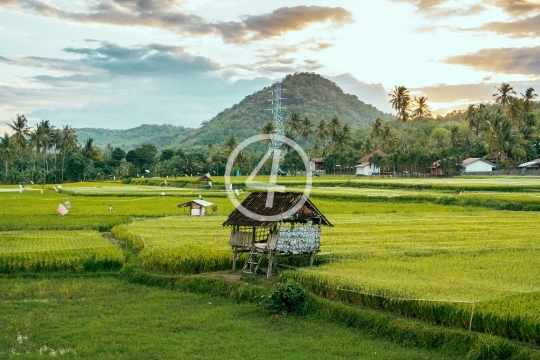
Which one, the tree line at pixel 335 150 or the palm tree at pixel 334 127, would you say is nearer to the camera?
the tree line at pixel 335 150

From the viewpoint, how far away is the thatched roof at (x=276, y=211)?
1904cm

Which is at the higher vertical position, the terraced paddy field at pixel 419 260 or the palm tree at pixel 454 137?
the palm tree at pixel 454 137

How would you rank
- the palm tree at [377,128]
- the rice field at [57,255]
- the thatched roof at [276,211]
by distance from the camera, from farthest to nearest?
the palm tree at [377,128]
the rice field at [57,255]
the thatched roof at [276,211]

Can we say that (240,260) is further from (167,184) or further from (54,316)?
(167,184)

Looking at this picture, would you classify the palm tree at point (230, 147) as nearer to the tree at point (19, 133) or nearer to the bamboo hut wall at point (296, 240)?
the tree at point (19, 133)

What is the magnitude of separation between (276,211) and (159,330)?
6.79m

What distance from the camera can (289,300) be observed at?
15.1 meters

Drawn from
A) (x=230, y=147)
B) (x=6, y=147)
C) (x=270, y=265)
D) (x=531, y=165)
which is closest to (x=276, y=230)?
(x=270, y=265)

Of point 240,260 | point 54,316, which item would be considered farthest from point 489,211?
point 54,316

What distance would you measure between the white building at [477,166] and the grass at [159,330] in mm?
71377

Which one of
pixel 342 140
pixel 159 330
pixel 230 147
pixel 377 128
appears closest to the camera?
pixel 159 330

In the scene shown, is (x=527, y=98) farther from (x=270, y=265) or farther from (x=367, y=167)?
(x=270, y=265)

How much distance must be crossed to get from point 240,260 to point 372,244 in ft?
18.6

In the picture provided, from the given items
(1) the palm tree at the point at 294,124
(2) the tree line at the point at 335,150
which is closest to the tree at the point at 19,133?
(2) the tree line at the point at 335,150
